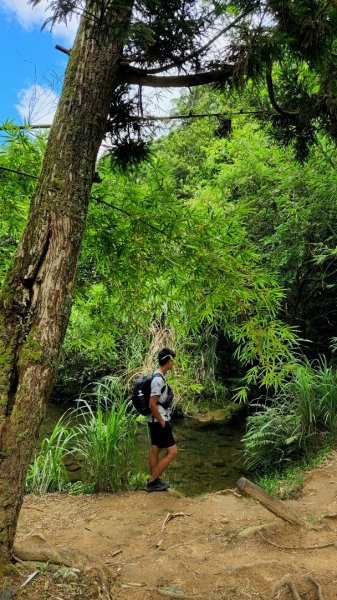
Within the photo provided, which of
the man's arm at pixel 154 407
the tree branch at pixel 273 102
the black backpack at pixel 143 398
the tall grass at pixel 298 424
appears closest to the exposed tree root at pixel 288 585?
the man's arm at pixel 154 407

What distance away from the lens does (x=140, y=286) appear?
3395mm

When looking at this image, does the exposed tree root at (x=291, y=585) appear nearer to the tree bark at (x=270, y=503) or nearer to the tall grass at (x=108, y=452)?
the tree bark at (x=270, y=503)

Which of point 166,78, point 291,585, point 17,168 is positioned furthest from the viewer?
point 17,168

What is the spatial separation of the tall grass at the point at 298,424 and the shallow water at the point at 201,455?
0.45 metres

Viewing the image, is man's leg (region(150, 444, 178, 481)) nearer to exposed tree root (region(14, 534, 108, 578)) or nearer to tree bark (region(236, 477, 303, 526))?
tree bark (region(236, 477, 303, 526))

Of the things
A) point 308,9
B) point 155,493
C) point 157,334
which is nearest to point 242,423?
point 157,334

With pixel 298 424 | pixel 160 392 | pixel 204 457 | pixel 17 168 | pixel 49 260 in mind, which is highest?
pixel 17 168

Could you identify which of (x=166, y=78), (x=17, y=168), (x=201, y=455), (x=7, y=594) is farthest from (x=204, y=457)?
(x=166, y=78)

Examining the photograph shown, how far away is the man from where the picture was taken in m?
4.08

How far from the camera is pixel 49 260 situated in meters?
2.07

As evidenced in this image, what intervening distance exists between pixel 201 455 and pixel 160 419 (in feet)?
9.76

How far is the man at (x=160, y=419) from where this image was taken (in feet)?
13.4

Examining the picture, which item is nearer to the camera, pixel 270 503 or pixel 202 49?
pixel 202 49

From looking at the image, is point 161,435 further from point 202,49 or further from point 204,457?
point 202,49
